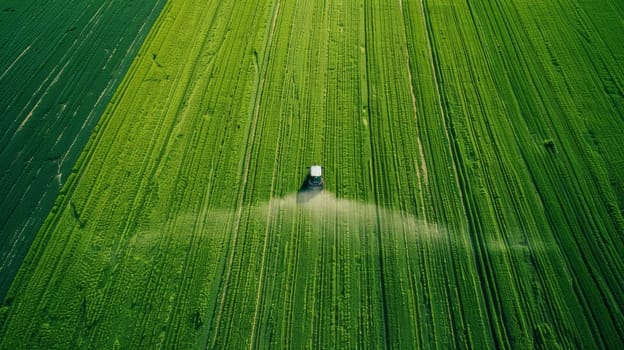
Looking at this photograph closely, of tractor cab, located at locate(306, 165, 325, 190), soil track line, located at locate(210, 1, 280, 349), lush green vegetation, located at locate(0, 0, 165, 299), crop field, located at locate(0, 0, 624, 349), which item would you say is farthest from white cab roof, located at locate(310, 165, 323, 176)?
lush green vegetation, located at locate(0, 0, 165, 299)

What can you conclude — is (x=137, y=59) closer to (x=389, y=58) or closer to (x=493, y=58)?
(x=389, y=58)

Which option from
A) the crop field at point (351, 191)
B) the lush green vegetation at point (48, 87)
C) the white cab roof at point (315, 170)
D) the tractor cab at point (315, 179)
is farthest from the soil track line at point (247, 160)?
the lush green vegetation at point (48, 87)

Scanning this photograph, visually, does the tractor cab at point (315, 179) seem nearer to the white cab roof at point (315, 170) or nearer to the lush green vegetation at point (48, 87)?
the white cab roof at point (315, 170)

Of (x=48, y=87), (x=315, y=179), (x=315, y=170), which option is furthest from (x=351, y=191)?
(x=48, y=87)

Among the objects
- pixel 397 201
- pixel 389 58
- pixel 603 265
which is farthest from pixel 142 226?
pixel 603 265

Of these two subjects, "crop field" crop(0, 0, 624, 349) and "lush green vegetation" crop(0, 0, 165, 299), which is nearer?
"crop field" crop(0, 0, 624, 349)

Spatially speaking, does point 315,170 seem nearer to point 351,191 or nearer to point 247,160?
point 351,191

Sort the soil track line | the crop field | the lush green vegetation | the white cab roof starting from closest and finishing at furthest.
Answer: the crop field < the soil track line < the white cab roof < the lush green vegetation

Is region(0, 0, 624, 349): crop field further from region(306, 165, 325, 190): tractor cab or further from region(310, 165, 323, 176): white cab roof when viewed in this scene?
region(310, 165, 323, 176): white cab roof
